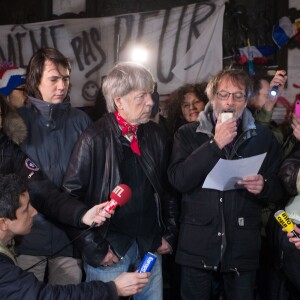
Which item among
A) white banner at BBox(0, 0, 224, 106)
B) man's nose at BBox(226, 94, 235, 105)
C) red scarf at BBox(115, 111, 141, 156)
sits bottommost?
red scarf at BBox(115, 111, 141, 156)

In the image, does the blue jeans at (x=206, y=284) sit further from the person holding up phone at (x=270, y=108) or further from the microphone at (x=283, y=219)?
the person holding up phone at (x=270, y=108)

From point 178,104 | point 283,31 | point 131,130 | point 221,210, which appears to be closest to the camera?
point 131,130

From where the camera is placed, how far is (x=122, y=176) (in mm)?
2604

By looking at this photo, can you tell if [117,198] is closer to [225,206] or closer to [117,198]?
[117,198]

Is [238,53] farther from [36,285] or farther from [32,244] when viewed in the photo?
[36,285]

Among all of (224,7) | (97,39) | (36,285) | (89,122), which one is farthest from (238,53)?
(36,285)

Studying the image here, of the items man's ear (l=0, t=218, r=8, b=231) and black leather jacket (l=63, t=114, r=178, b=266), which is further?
black leather jacket (l=63, t=114, r=178, b=266)

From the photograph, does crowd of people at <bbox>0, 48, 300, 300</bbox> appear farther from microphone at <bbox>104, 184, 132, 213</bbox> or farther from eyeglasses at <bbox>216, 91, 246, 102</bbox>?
microphone at <bbox>104, 184, 132, 213</bbox>

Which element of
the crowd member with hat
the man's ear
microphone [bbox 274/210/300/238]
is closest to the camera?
the man's ear

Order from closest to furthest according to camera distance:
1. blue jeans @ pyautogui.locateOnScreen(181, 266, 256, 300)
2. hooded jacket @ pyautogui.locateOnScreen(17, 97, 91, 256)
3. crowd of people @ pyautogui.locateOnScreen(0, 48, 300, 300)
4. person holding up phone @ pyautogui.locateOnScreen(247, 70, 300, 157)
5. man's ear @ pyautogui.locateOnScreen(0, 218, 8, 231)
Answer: man's ear @ pyautogui.locateOnScreen(0, 218, 8, 231) < crowd of people @ pyautogui.locateOnScreen(0, 48, 300, 300) < hooded jacket @ pyautogui.locateOnScreen(17, 97, 91, 256) < blue jeans @ pyautogui.locateOnScreen(181, 266, 256, 300) < person holding up phone @ pyautogui.locateOnScreen(247, 70, 300, 157)

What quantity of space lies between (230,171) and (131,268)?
2.60 feet

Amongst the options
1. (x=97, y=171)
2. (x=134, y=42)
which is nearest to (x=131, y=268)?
(x=97, y=171)

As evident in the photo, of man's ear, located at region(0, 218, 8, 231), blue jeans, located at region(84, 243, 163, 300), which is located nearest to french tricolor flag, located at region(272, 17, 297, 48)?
blue jeans, located at region(84, 243, 163, 300)

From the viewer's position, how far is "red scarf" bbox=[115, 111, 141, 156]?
265 centimetres
